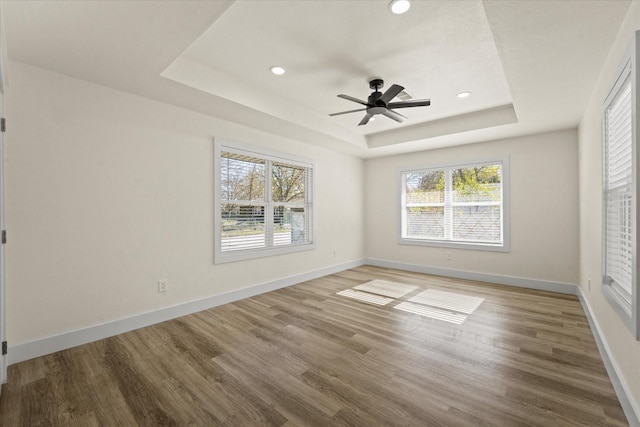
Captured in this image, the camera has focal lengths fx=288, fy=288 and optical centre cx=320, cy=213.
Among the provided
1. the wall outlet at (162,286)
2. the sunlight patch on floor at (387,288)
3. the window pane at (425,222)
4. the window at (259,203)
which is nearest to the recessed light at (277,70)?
the window at (259,203)

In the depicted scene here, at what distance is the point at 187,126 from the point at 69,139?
1173 mm

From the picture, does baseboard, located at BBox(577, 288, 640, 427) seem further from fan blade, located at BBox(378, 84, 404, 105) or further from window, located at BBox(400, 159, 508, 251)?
fan blade, located at BBox(378, 84, 404, 105)

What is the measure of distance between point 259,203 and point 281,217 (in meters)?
0.52

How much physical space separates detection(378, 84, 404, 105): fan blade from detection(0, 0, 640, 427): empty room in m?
0.05

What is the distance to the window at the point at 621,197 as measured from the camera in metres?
1.62

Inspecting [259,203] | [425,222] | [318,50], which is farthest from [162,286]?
[425,222]

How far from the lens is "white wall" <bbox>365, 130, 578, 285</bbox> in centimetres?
434

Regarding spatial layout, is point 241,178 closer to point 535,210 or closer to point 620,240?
point 620,240

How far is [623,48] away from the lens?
6.36 feet

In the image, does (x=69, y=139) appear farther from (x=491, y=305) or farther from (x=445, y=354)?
(x=491, y=305)

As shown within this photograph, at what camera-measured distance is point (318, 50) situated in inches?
107

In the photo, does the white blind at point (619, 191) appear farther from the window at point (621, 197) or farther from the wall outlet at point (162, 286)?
the wall outlet at point (162, 286)

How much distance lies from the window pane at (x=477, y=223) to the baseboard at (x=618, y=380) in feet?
7.31

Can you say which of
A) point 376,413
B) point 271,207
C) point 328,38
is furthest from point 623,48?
point 271,207
